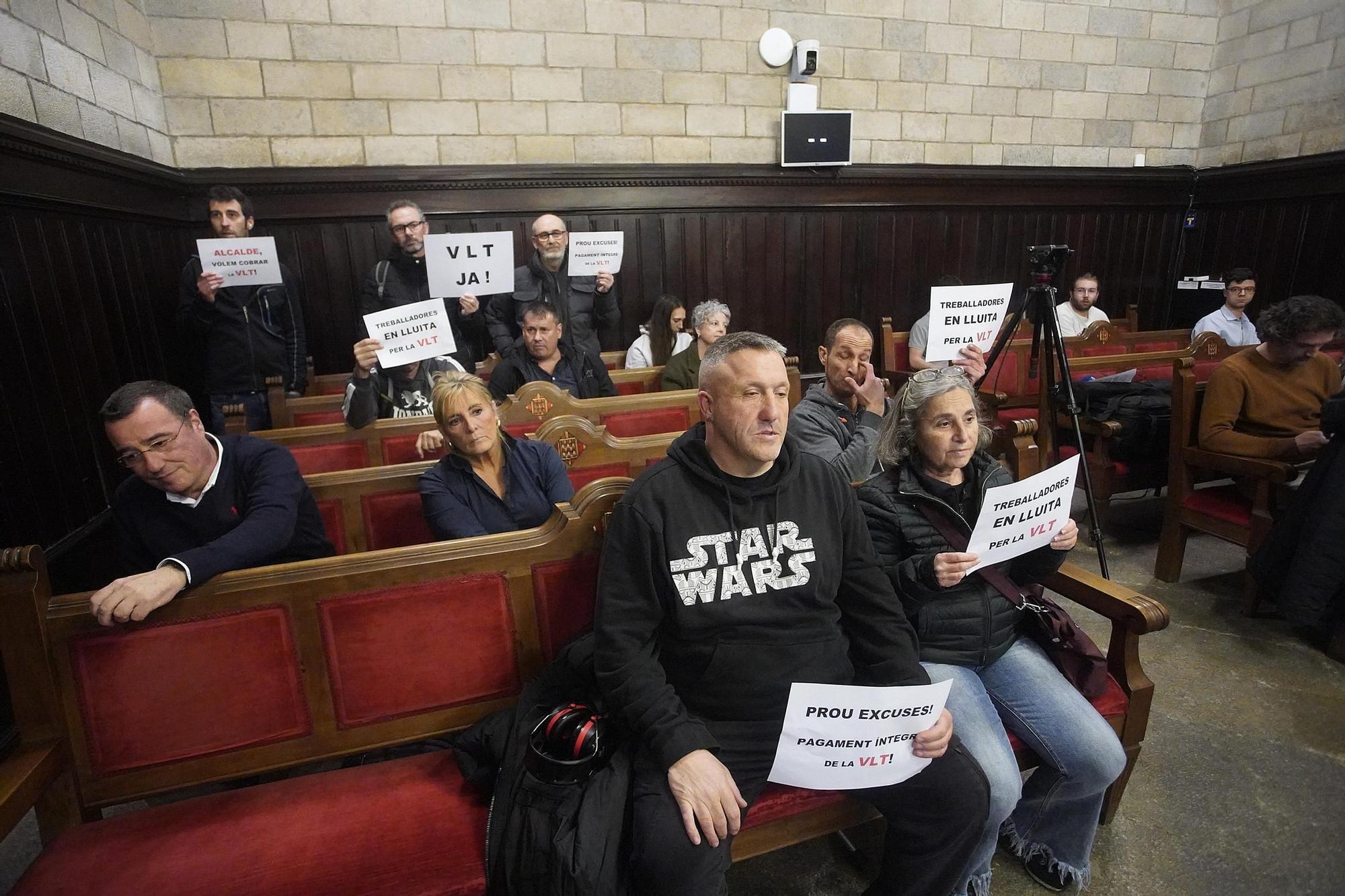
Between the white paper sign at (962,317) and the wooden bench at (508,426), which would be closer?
the wooden bench at (508,426)

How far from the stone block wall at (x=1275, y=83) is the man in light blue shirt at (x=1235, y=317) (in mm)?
1435

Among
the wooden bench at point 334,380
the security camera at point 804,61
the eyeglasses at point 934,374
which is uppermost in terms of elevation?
the security camera at point 804,61

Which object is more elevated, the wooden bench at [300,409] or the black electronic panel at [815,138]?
the black electronic panel at [815,138]

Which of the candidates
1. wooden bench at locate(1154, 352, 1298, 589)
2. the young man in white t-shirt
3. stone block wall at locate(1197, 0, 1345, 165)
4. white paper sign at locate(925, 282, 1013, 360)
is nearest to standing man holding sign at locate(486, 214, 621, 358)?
white paper sign at locate(925, 282, 1013, 360)

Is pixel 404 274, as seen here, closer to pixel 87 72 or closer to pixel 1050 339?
pixel 87 72

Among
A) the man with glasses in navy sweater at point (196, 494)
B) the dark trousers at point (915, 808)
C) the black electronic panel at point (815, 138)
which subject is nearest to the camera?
the dark trousers at point (915, 808)

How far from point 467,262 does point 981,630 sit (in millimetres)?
2928

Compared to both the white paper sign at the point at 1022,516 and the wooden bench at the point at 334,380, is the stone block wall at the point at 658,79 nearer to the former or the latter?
the wooden bench at the point at 334,380

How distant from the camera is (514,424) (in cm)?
303

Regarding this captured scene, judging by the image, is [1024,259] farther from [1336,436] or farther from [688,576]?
[688,576]

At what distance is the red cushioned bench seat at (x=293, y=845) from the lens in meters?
1.30

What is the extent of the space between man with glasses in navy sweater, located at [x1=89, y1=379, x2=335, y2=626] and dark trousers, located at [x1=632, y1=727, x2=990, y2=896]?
103 centimetres

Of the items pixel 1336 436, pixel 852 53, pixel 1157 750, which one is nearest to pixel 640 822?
pixel 1157 750

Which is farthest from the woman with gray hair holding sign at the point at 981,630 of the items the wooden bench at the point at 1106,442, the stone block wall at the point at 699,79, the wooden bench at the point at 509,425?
the stone block wall at the point at 699,79
